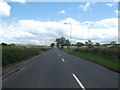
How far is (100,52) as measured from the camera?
31969mm

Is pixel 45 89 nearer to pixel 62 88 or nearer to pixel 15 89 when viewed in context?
pixel 62 88

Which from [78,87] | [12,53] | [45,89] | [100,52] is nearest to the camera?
[45,89]

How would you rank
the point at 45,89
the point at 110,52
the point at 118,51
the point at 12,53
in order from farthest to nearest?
the point at 110,52, the point at 118,51, the point at 12,53, the point at 45,89

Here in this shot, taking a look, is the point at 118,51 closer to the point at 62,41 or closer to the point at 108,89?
the point at 108,89

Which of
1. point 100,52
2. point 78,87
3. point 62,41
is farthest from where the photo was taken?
point 62,41

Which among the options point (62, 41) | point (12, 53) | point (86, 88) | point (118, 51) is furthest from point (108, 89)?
point (62, 41)

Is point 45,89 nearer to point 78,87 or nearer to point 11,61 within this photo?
point 78,87

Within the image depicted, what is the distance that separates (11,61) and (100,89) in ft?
44.6

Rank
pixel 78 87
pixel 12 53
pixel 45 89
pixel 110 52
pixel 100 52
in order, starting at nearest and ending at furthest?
pixel 45 89
pixel 78 87
pixel 12 53
pixel 110 52
pixel 100 52

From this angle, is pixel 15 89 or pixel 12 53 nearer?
pixel 15 89

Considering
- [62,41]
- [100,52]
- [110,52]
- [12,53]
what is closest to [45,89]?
[12,53]

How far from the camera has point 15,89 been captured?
22.9 feet

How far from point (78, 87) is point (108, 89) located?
4.13ft

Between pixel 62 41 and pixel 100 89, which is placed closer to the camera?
pixel 100 89
